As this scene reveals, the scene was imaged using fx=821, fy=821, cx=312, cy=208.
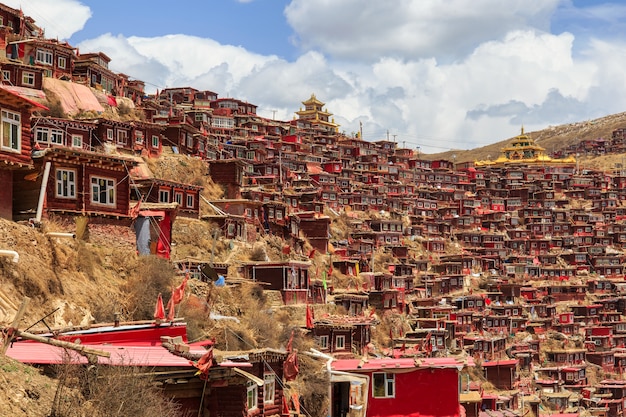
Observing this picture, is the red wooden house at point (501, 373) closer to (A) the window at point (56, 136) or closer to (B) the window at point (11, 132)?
(A) the window at point (56, 136)

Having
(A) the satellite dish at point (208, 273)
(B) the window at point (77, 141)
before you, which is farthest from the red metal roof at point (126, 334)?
(B) the window at point (77, 141)

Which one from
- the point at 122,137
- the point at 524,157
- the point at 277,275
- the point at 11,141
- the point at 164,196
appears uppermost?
the point at 524,157

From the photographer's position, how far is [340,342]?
5394 cm

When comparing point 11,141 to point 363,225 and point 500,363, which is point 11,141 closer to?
point 500,363

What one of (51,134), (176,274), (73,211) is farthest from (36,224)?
(51,134)

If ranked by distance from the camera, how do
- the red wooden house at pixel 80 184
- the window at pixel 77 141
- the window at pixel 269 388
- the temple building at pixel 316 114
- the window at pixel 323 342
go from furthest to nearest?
the temple building at pixel 316 114, the window at pixel 77 141, the window at pixel 323 342, the red wooden house at pixel 80 184, the window at pixel 269 388

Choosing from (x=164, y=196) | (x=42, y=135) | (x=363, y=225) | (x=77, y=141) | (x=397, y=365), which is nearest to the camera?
(x=397, y=365)

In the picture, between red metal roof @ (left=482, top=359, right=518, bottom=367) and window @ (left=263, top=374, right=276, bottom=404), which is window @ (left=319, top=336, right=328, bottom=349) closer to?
window @ (left=263, top=374, right=276, bottom=404)

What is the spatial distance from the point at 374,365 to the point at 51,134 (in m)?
33.8

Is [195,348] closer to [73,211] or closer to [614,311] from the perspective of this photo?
[73,211]

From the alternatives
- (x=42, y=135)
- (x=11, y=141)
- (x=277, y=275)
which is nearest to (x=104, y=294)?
(x=11, y=141)

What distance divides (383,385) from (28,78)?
42.5 meters

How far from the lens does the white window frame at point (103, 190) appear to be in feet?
106

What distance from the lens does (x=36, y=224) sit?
2784 cm
